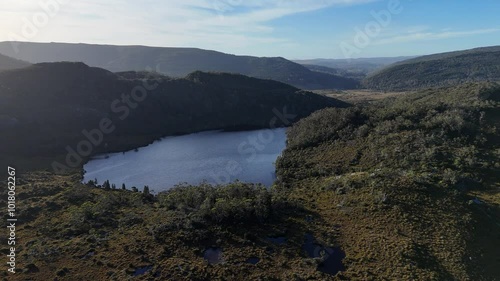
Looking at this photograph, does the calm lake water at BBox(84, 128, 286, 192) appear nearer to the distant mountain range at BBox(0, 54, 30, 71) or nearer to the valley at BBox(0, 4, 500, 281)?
the valley at BBox(0, 4, 500, 281)

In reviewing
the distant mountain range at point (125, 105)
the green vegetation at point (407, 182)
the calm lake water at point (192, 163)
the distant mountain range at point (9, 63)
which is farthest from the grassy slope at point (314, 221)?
the distant mountain range at point (9, 63)

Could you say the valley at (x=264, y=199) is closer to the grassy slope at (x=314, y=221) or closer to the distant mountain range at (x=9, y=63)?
the grassy slope at (x=314, y=221)

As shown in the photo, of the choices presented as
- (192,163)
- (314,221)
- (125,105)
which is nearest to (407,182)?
(314,221)

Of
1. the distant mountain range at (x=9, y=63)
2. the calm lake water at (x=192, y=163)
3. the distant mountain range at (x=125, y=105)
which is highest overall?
the distant mountain range at (x=9, y=63)

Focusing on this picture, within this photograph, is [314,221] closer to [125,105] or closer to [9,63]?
[125,105]

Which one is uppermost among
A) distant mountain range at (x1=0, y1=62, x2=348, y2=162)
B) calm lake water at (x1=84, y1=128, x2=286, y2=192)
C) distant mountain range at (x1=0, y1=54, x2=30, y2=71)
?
distant mountain range at (x1=0, y1=54, x2=30, y2=71)

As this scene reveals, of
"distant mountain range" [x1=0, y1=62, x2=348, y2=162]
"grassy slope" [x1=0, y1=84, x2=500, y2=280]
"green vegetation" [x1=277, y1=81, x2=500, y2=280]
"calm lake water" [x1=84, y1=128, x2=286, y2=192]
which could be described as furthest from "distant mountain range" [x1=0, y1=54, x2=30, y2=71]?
"green vegetation" [x1=277, y1=81, x2=500, y2=280]
